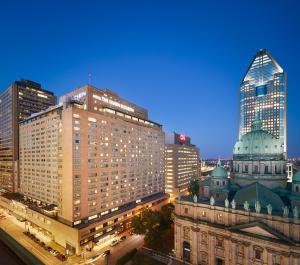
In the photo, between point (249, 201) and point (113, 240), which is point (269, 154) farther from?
point (113, 240)

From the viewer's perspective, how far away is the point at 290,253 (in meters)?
43.7

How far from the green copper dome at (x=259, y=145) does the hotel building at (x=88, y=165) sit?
5577cm

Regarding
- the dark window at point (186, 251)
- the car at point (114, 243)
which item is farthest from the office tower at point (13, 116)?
the dark window at point (186, 251)

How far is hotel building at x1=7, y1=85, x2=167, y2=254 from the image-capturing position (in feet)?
250

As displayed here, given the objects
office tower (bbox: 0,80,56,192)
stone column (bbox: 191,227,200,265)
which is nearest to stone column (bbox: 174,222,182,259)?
stone column (bbox: 191,227,200,265)

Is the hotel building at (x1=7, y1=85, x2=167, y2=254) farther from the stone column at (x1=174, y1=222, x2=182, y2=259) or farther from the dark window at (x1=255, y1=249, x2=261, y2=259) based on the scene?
the dark window at (x1=255, y1=249, x2=261, y2=259)

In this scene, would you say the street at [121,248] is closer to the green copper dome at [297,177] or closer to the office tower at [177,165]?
the green copper dome at [297,177]

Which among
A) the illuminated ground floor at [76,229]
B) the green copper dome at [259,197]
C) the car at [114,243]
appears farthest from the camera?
the car at [114,243]

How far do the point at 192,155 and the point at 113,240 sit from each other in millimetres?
128599

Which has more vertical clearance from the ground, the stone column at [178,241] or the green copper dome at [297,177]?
the green copper dome at [297,177]

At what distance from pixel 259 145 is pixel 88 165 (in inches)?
2683

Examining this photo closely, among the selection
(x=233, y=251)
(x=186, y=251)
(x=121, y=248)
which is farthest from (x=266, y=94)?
(x=121, y=248)

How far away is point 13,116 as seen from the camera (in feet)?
450

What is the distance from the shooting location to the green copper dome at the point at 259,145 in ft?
234
